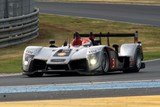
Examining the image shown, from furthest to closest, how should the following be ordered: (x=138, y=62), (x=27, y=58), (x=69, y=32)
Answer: (x=69, y=32) < (x=138, y=62) < (x=27, y=58)

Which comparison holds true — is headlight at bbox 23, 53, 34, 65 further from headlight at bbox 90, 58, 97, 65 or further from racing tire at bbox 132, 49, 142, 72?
racing tire at bbox 132, 49, 142, 72

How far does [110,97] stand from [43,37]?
63.4 ft

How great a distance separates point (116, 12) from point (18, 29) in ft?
66.5

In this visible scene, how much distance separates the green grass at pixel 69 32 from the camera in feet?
65.3

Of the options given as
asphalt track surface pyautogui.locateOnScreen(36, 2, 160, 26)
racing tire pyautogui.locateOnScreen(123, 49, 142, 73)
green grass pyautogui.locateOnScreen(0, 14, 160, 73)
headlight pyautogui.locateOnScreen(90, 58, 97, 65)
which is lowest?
asphalt track surface pyautogui.locateOnScreen(36, 2, 160, 26)

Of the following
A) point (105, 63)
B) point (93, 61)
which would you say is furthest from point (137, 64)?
point (93, 61)

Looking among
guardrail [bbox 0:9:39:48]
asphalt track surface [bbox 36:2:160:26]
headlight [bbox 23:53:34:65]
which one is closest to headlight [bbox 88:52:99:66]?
headlight [bbox 23:53:34:65]

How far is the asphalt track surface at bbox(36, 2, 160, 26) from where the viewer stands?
127 feet

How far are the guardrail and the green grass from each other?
0.26 m

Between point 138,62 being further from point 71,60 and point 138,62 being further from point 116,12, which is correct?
point 116,12

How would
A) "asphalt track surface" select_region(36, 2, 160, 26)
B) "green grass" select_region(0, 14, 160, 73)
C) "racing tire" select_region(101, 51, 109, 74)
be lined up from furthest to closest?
"asphalt track surface" select_region(36, 2, 160, 26)
"green grass" select_region(0, 14, 160, 73)
"racing tire" select_region(101, 51, 109, 74)

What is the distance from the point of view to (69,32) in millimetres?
30984

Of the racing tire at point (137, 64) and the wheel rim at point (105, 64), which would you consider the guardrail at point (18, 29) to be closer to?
the racing tire at point (137, 64)

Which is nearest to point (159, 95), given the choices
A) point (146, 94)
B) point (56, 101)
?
point (146, 94)
